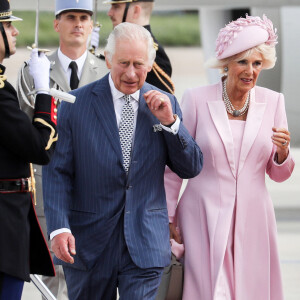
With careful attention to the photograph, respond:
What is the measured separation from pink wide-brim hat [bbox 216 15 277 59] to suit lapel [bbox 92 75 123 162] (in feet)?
2.39

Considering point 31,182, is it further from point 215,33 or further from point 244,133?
point 215,33

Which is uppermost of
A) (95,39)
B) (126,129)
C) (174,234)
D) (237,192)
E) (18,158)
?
(95,39)

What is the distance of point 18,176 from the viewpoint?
3934 millimetres

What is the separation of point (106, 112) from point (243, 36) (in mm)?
882

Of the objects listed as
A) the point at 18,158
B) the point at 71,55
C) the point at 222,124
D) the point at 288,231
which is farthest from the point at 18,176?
the point at 288,231

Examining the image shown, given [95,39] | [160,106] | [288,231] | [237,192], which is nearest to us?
[160,106]

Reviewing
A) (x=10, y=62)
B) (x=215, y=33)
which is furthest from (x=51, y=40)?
(x=215, y=33)

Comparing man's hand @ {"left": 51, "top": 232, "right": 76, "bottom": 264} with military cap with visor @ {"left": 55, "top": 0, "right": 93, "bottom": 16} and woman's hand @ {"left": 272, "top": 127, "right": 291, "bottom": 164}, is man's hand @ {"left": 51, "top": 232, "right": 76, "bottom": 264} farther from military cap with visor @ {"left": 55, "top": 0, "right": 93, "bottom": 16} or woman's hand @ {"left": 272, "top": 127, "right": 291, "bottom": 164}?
military cap with visor @ {"left": 55, "top": 0, "right": 93, "bottom": 16}

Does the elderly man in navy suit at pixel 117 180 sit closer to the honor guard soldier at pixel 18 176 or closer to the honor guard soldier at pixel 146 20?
the honor guard soldier at pixel 18 176

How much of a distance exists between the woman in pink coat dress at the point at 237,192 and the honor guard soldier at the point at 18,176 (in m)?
0.95

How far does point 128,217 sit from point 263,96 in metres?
1.09

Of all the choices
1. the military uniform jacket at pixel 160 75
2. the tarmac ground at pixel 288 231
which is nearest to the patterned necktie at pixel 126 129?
the military uniform jacket at pixel 160 75

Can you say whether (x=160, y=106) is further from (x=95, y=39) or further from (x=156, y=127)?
(x=95, y=39)

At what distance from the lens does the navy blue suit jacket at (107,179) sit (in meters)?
4.26
